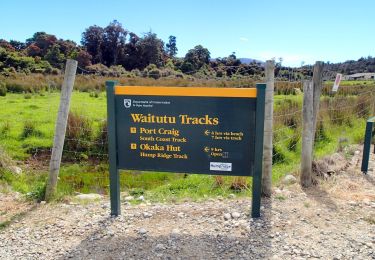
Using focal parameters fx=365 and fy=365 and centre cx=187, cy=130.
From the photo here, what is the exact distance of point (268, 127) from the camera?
467 cm

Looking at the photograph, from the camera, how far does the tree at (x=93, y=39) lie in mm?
51831

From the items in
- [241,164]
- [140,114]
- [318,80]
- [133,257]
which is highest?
[318,80]

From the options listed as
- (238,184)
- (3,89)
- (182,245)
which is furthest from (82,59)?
(182,245)

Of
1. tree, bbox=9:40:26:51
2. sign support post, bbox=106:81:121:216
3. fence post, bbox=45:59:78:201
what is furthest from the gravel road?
tree, bbox=9:40:26:51

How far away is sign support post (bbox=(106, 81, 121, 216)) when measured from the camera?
13.5 feet

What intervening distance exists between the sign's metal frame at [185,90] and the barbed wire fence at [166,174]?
3.08ft

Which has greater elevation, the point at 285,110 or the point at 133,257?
the point at 285,110

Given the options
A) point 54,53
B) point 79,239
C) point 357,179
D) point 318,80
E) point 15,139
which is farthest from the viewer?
point 54,53

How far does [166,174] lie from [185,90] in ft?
13.5

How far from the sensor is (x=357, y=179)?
18.7 ft

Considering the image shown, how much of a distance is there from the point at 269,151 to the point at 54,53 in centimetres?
4351

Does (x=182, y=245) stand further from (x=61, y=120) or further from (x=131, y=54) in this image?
(x=131, y=54)

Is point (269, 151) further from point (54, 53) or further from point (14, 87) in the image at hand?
point (54, 53)

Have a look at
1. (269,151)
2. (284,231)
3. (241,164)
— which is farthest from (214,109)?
(284,231)
